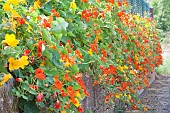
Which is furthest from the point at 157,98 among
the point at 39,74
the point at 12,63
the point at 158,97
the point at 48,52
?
the point at 12,63

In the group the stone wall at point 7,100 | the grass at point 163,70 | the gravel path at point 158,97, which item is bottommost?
the grass at point 163,70

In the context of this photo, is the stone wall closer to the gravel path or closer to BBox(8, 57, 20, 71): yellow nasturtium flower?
BBox(8, 57, 20, 71): yellow nasturtium flower

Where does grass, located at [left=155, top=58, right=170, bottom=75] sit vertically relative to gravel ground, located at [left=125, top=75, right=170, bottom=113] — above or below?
below

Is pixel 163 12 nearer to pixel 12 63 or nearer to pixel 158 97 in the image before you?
pixel 158 97

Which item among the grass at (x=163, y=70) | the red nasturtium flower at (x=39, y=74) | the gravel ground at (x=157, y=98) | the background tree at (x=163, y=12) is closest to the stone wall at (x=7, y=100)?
the red nasturtium flower at (x=39, y=74)

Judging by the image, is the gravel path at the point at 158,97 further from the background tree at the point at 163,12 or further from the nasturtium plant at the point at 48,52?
the background tree at the point at 163,12

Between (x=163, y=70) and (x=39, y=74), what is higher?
(x=39, y=74)

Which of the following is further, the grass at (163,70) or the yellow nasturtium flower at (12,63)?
the grass at (163,70)

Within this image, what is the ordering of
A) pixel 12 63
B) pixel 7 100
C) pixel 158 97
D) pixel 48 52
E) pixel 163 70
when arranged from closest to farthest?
1. pixel 12 63
2. pixel 7 100
3. pixel 48 52
4. pixel 158 97
5. pixel 163 70

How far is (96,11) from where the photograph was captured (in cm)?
408

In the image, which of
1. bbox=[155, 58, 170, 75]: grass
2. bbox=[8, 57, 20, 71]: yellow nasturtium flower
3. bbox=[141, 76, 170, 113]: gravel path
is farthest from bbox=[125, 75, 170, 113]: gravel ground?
bbox=[8, 57, 20, 71]: yellow nasturtium flower

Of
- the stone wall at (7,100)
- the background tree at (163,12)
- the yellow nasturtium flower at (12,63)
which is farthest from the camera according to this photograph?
the background tree at (163,12)

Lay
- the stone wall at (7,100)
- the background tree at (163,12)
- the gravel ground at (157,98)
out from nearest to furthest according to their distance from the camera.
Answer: the stone wall at (7,100) → the gravel ground at (157,98) → the background tree at (163,12)

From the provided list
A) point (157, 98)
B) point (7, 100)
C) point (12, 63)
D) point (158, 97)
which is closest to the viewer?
point (12, 63)
